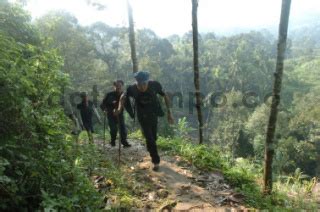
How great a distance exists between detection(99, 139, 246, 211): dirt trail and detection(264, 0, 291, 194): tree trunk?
2.37 feet

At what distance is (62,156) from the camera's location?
4.12m

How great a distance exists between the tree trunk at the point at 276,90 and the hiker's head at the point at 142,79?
2.10 metres

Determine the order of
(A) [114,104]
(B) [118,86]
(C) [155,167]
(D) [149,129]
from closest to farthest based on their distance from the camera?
(D) [149,129], (C) [155,167], (B) [118,86], (A) [114,104]

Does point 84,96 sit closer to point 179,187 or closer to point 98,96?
point 179,187

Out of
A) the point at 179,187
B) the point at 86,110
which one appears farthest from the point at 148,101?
the point at 86,110

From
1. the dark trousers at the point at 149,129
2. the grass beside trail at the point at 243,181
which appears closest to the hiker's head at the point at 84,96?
the grass beside trail at the point at 243,181

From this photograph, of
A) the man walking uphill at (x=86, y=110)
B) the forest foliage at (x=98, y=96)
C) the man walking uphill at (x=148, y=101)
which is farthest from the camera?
the man walking uphill at (x=86, y=110)

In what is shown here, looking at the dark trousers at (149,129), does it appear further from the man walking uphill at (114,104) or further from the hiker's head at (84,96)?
the hiker's head at (84,96)

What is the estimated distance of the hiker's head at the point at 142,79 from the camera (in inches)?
264

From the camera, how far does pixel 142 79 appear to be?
6.73m

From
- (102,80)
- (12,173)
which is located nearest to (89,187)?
(12,173)

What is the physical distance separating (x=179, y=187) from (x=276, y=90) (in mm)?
2239

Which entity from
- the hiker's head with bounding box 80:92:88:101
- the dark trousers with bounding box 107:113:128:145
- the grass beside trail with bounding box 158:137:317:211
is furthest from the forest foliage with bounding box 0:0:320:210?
the hiker's head with bounding box 80:92:88:101

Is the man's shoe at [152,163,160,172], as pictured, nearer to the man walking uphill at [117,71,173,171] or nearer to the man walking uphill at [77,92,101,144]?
the man walking uphill at [117,71,173,171]
